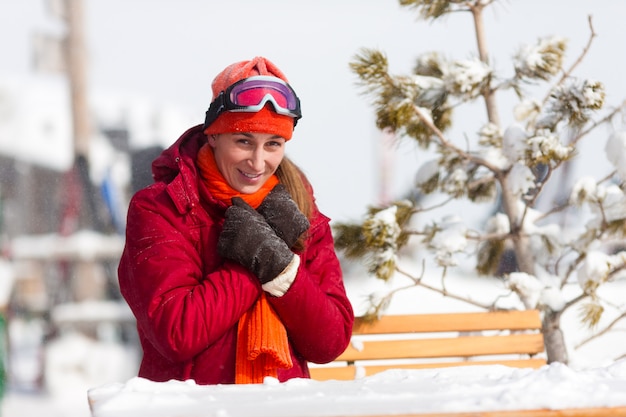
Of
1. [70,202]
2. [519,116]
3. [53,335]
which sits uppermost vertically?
[519,116]

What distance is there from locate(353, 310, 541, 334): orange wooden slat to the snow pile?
1486 millimetres

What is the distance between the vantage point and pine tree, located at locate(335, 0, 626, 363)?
12.6 feet

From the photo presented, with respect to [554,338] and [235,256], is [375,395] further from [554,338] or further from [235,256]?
[554,338]

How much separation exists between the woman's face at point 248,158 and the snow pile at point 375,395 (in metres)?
0.66

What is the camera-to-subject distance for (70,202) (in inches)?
559

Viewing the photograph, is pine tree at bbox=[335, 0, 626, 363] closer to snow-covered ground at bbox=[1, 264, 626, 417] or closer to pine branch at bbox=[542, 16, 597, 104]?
pine branch at bbox=[542, 16, 597, 104]

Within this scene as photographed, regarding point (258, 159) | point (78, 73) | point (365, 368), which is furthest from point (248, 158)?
point (78, 73)

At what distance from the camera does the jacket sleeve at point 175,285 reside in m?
2.53

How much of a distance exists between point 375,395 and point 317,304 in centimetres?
66

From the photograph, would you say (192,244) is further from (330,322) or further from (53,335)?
(53,335)

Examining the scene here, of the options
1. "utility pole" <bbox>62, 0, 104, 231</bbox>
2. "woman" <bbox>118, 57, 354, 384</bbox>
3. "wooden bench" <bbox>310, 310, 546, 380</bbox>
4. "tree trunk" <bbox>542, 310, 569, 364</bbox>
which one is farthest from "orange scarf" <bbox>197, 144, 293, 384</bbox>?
"utility pole" <bbox>62, 0, 104, 231</bbox>

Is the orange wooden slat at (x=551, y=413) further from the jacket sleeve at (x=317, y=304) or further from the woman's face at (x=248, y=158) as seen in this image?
the woman's face at (x=248, y=158)

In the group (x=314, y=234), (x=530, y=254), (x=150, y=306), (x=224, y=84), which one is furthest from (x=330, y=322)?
(x=530, y=254)

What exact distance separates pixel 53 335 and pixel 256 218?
38.3ft
